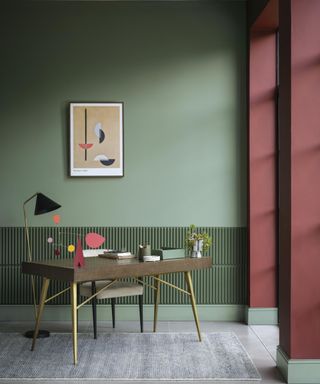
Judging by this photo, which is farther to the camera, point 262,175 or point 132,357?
point 262,175

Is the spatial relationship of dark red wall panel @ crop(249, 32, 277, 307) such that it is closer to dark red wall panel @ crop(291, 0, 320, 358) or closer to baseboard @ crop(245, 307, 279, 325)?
baseboard @ crop(245, 307, 279, 325)

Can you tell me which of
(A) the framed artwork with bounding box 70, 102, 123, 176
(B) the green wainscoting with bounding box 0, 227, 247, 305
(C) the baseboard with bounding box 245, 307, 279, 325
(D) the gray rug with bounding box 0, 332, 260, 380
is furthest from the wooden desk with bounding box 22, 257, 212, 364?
(A) the framed artwork with bounding box 70, 102, 123, 176

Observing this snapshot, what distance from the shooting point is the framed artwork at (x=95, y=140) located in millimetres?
6246

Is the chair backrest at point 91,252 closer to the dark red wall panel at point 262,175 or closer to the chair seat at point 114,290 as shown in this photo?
the chair seat at point 114,290

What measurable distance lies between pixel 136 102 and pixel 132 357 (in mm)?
2745

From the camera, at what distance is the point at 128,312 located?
6.26m

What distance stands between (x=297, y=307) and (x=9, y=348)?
2.47 meters

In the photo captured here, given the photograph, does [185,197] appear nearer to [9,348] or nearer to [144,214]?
[144,214]

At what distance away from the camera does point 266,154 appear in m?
6.20

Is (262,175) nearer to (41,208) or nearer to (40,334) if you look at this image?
(41,208)

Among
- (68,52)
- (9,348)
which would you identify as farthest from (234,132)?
(9,348)

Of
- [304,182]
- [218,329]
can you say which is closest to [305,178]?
[304,182]

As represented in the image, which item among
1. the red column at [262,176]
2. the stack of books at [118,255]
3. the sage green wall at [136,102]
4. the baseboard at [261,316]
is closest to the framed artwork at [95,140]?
the sage green wall at [136,102]

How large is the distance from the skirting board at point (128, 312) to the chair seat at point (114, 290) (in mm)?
732
